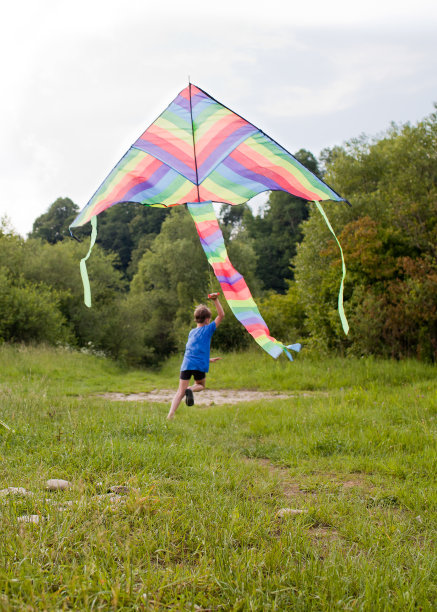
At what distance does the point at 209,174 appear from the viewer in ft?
18.6

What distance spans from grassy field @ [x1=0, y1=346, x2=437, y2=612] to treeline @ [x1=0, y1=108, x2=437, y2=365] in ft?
9.09

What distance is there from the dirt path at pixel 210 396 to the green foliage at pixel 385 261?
4161 millimetres

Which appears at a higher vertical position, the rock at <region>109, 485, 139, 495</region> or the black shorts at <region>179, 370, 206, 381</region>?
the black shorts at <region>179, 370, 206, 381</region>

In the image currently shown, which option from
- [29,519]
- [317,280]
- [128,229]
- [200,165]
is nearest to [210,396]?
[200,165]

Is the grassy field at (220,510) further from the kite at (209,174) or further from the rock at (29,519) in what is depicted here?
the kite at (209,174)

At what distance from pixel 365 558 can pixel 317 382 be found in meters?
9.69

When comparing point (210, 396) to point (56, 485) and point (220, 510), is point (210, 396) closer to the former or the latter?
point (56, 485)

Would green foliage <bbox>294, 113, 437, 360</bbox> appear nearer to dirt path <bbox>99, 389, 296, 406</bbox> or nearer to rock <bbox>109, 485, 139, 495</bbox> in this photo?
dirt path <bbox>99, 389, 296, 406</bbox>

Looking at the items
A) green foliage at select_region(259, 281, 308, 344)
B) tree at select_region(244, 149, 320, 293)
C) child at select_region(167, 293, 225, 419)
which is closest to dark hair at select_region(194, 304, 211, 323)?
child at select_region(167, 293, 225, 419)

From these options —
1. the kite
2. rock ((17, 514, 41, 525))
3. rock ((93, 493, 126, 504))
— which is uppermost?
the kite

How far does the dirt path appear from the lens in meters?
10.6

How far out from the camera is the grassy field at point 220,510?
2.18m

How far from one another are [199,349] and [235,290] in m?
1.96

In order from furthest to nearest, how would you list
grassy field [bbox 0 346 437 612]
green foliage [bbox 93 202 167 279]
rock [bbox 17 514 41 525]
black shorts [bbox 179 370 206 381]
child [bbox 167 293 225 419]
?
1. green foliage [bbox 93 202 167 279]
2. black shorts [bbox 179 370 206 381]
3. child [bbox 167 293 225 419]
4. rock [bbox 17 514 41 525]
5. grassy field [bbox 0 346 437 612]
